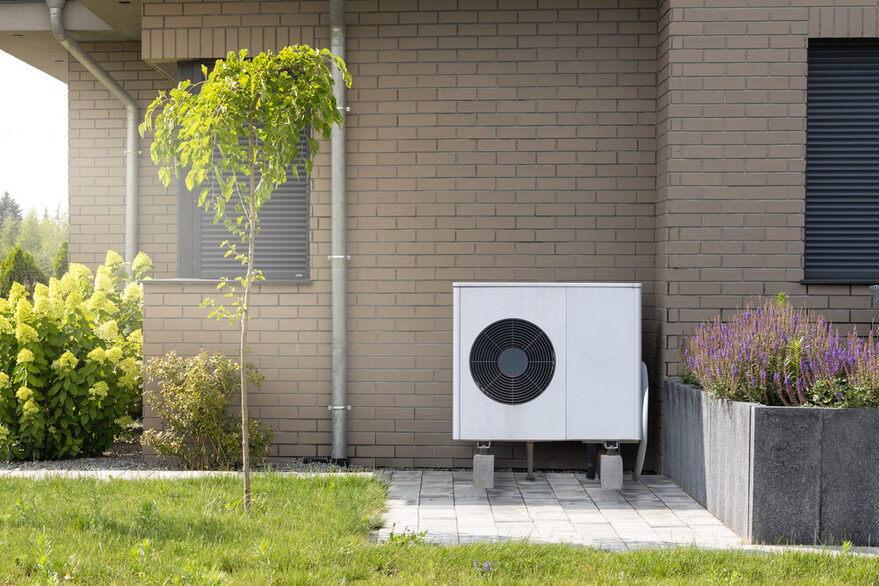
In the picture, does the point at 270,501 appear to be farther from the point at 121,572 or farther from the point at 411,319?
the point at 411,319

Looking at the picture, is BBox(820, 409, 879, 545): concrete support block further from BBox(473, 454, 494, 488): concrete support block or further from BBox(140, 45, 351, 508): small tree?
BBox(140, 45, 351, 508): small tree

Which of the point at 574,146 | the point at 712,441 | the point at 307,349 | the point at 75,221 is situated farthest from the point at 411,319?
the point at 75,221

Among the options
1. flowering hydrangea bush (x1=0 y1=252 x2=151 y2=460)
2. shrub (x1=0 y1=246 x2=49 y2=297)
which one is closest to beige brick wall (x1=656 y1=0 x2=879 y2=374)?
flowering hydrangea bush (x1=0 y1=252 x2=151 y2=460)

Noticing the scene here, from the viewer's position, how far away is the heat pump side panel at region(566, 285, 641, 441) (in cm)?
558

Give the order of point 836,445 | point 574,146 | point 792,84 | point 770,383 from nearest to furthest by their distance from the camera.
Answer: point 836,445
point 770,383
point 792,84
point 574,146

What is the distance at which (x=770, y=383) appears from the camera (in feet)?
14.9

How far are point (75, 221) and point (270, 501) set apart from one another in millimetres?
4769

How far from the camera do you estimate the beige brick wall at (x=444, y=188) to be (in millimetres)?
6141

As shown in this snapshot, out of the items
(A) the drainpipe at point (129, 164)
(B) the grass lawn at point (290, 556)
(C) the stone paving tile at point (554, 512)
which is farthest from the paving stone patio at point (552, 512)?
(A) the drainpipe at point (129, 164)

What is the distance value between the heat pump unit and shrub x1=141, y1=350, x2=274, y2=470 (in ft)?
4.69

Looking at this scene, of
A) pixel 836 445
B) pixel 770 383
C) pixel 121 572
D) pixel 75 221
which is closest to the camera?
pixel 121 572

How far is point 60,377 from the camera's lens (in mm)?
6254

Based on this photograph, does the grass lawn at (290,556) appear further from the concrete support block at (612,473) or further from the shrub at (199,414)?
the concrete support block at (612,473)

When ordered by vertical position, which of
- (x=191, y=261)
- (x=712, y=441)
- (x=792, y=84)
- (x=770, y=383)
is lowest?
(x=712, y=441)
